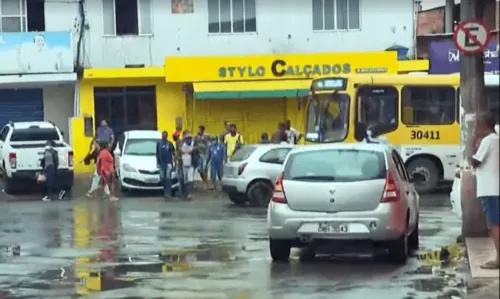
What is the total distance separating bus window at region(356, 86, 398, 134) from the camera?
26969mm

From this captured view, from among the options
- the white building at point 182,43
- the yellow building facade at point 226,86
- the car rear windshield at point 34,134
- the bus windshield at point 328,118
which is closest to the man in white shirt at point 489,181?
the bus windshield at point 328,118

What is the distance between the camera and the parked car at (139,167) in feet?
93.2

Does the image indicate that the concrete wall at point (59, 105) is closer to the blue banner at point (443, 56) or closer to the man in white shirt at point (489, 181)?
the blue banner at point (443, 56)

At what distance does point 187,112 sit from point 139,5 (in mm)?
4074

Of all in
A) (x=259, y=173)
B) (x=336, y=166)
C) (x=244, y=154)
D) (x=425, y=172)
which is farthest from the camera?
(x=425, y=172)

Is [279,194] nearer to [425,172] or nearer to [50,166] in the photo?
[425,172]

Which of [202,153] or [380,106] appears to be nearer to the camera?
[380,106]

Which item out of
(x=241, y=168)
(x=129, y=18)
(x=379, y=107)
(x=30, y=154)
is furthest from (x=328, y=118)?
(x=129, y=18)

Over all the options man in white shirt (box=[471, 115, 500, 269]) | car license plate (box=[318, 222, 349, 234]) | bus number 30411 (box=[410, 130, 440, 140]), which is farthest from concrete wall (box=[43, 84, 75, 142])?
man in white shirt (box=[471, 115, 500, 269])

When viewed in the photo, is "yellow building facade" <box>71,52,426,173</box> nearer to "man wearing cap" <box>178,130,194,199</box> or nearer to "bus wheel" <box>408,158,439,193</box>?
"man wearing cap" <box>178,130,194,199</box>

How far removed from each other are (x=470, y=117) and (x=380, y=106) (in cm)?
1255

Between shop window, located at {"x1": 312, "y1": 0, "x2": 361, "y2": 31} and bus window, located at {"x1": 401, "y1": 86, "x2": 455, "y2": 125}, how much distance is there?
10121 mm

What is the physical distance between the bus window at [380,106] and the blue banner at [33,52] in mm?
12235

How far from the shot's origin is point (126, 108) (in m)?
36.8
